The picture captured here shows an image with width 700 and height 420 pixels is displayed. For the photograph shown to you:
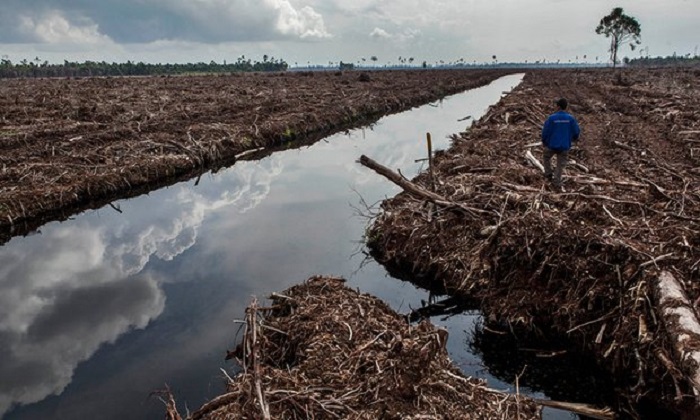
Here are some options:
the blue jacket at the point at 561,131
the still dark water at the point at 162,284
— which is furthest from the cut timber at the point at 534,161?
the still dark water at the point at 162,284

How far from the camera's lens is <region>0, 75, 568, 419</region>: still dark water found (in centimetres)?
767

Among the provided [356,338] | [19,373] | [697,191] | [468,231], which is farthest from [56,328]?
[697,191]

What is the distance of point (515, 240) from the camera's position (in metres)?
9.59

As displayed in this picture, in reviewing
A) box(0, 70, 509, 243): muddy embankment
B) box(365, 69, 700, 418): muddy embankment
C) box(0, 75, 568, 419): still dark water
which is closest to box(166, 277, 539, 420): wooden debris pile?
box(0, 75, 568, 419): still dark water

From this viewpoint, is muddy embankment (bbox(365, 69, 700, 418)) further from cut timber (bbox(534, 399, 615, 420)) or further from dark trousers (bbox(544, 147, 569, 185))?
cut timber (bbox(534, 399, 615, 420))

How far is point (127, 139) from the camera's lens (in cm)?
2125

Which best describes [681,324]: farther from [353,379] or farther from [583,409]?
[353,379]

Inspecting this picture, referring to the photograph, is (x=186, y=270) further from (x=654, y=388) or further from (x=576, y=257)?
(x=654, y=388)

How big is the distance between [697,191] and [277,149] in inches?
735

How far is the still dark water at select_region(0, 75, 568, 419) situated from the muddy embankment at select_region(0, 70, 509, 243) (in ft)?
3.14

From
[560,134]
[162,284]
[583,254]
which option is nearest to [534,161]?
[560,134]

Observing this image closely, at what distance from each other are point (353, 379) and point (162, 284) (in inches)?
268

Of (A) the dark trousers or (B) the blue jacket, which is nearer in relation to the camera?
(B) the blue jacket

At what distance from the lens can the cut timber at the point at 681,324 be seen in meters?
5.89
